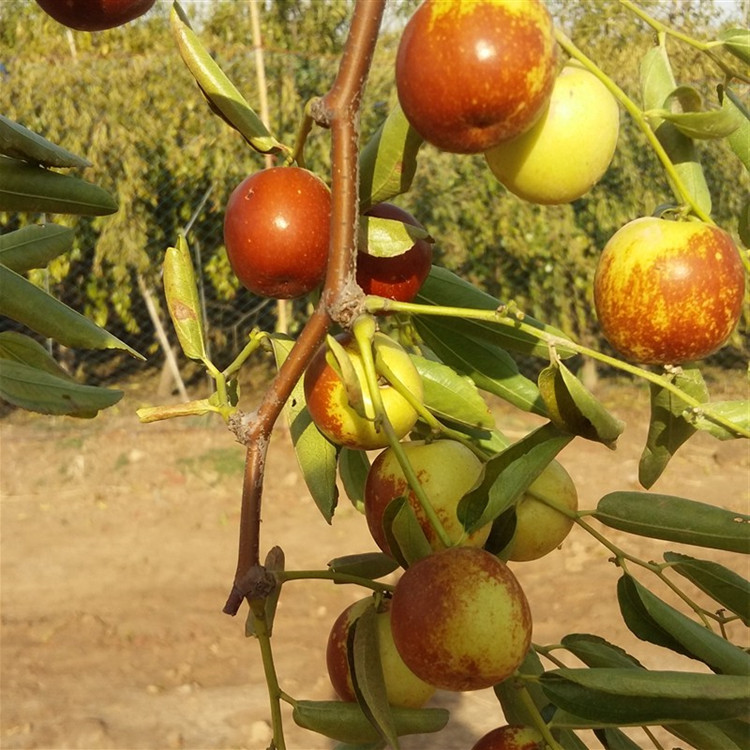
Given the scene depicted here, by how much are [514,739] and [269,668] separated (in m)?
0.17

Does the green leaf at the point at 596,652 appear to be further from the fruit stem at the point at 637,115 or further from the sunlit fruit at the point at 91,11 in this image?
the sunlit fruit at the point at 91,11

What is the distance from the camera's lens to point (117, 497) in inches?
169

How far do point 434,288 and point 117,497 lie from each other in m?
3.72

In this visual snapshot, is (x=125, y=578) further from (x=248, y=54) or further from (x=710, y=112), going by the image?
(x=710, y=112)

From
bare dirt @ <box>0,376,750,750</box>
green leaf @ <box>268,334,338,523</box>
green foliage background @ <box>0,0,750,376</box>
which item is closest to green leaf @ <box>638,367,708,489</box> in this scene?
green leaf @ <box>268,334,338,523</box>

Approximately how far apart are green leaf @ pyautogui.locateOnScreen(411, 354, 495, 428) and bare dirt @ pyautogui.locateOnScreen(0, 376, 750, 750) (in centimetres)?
215

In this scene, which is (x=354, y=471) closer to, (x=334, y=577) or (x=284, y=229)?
(x=334, y=577)

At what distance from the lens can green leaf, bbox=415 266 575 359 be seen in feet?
2.41

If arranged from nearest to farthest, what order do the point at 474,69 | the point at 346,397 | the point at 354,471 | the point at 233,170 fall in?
the point at 474,69 < the point at 346,397 < the point at 354,471 < the point at 233,170

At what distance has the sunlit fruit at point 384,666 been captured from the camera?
0.71 meters

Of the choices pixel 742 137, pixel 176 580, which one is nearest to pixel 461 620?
pixel 742 137

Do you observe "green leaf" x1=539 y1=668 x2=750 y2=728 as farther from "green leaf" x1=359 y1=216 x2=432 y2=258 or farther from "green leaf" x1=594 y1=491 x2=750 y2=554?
"green leaf" x1=359 y1=216 x2=432 y2=258

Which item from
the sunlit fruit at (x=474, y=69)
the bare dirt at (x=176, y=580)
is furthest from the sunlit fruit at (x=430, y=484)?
the bare dirt at (x=176, y=580)

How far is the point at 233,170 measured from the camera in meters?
5.16
